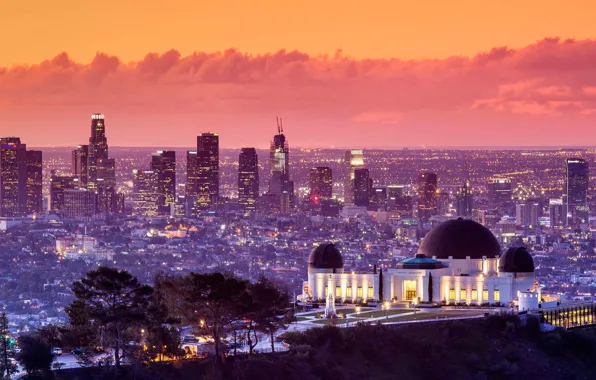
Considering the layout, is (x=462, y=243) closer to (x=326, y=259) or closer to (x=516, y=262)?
(x=516, y=262)

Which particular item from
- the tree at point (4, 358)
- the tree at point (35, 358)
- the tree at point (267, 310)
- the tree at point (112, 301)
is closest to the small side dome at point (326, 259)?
the tree at point (267, 310)

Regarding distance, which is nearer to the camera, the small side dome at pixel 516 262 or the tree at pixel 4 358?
the tree at pixel 4 358

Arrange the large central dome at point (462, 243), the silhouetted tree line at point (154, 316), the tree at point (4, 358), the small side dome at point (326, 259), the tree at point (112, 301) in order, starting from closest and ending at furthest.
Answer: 1. the tree at point (4, 358)
2. the silhouetted tree line at point (154, 316)
3. the tree at point (112, 301)
4. the large central dome at point (462, 243)
5. the small side dome at point (326, 259)

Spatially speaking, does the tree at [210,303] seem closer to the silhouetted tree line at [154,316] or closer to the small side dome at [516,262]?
the silhouetted tree line at [154,316]

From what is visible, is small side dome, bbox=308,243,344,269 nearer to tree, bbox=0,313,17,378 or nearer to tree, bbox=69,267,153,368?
tree, bbox=69,267,153,368

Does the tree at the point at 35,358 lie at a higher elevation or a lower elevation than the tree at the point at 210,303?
lower

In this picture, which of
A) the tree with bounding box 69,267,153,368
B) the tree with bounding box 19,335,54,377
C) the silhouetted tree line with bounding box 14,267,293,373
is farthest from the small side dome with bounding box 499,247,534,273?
the tree with bounding box 19,335,54,377

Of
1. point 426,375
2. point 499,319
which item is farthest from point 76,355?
point 499,319

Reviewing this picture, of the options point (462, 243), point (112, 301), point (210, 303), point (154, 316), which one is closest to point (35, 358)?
point (112, 301)
